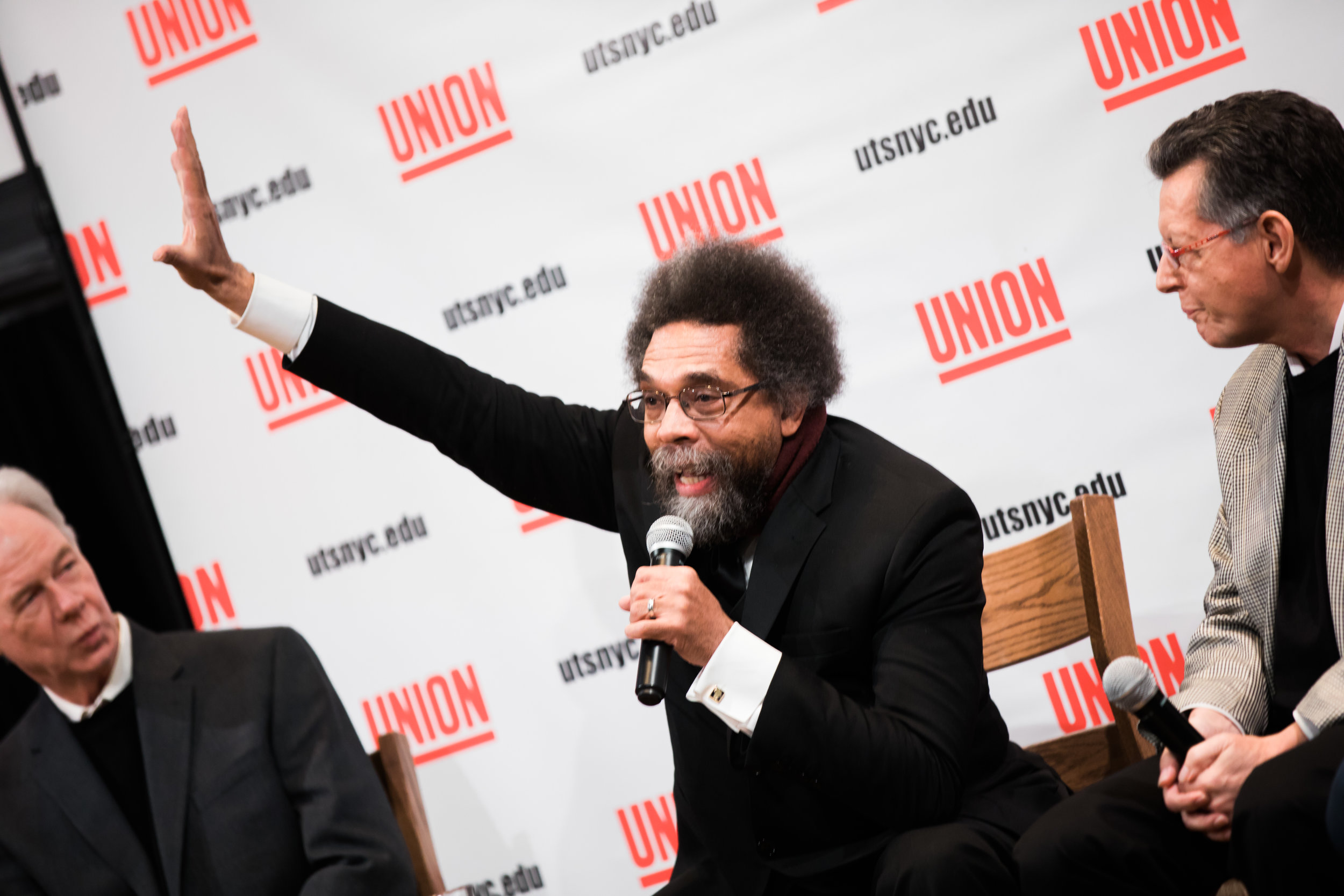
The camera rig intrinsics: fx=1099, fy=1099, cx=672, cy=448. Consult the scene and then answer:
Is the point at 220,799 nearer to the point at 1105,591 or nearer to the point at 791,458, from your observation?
the point at 791,458

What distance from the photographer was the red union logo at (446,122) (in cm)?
347

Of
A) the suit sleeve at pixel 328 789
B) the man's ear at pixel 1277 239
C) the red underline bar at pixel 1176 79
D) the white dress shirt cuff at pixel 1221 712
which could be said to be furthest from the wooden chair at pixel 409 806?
the red underline bar at pixel 1176 79

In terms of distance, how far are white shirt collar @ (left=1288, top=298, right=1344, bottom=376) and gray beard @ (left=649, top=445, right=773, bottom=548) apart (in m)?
0.95

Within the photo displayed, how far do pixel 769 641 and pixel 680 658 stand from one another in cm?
20

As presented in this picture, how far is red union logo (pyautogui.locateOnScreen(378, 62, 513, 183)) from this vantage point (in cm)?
347

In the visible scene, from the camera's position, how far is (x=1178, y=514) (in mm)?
3023

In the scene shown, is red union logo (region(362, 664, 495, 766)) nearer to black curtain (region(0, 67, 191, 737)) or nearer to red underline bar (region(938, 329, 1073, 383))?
black curtain (region(0, 67, 191, 737))

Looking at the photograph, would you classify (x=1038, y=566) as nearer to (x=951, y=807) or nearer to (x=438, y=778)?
(x=951, y=807)

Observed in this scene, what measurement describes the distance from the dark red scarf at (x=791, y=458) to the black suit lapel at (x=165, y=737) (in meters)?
1.47

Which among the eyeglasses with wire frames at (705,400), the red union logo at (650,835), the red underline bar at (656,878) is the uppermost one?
the eyeglasses with wire frames at (705,400)

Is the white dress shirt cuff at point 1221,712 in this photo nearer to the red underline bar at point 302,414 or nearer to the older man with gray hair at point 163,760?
the older man with gray hair at point 163,760

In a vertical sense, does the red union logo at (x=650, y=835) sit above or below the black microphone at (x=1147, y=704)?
below

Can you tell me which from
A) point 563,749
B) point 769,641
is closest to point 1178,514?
point 769,641

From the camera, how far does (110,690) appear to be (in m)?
2.61
